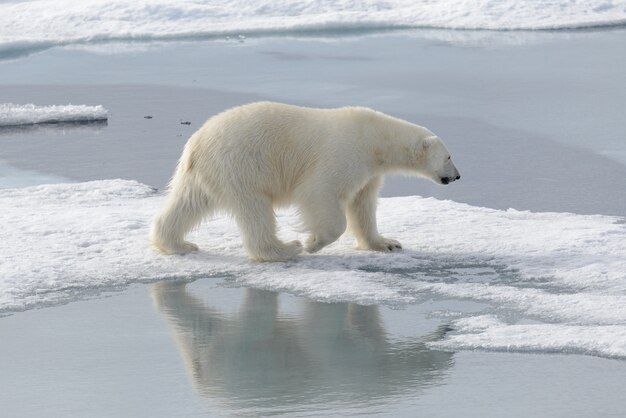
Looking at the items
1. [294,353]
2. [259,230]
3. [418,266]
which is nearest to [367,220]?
[418,266]

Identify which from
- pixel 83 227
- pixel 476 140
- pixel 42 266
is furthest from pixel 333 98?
pixel 42 266

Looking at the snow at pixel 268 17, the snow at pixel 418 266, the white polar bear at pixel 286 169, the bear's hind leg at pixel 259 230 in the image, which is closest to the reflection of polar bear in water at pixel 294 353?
the snow at pixel 418 266

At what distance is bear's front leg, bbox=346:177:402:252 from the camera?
21.3 feet

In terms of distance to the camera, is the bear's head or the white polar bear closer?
the white polar bear

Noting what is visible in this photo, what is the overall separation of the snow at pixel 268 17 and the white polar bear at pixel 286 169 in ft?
31.3

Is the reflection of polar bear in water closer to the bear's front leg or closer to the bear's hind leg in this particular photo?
the bear's hind leg

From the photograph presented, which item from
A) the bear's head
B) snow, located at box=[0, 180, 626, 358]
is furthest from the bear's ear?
snow, located at box=[0, 180, 626, 358]

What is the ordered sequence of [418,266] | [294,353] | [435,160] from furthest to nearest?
[435,160] < [418,266] < [294,353]

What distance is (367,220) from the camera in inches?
256

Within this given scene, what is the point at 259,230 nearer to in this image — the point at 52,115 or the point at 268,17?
the point at 52,115

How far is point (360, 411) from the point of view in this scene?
4117 mm

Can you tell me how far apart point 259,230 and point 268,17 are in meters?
11.1

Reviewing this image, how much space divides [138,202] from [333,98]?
3954 millimetres

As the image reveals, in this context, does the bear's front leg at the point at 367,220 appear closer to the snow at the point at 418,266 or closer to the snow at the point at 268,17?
the snow at the point at 418,266
